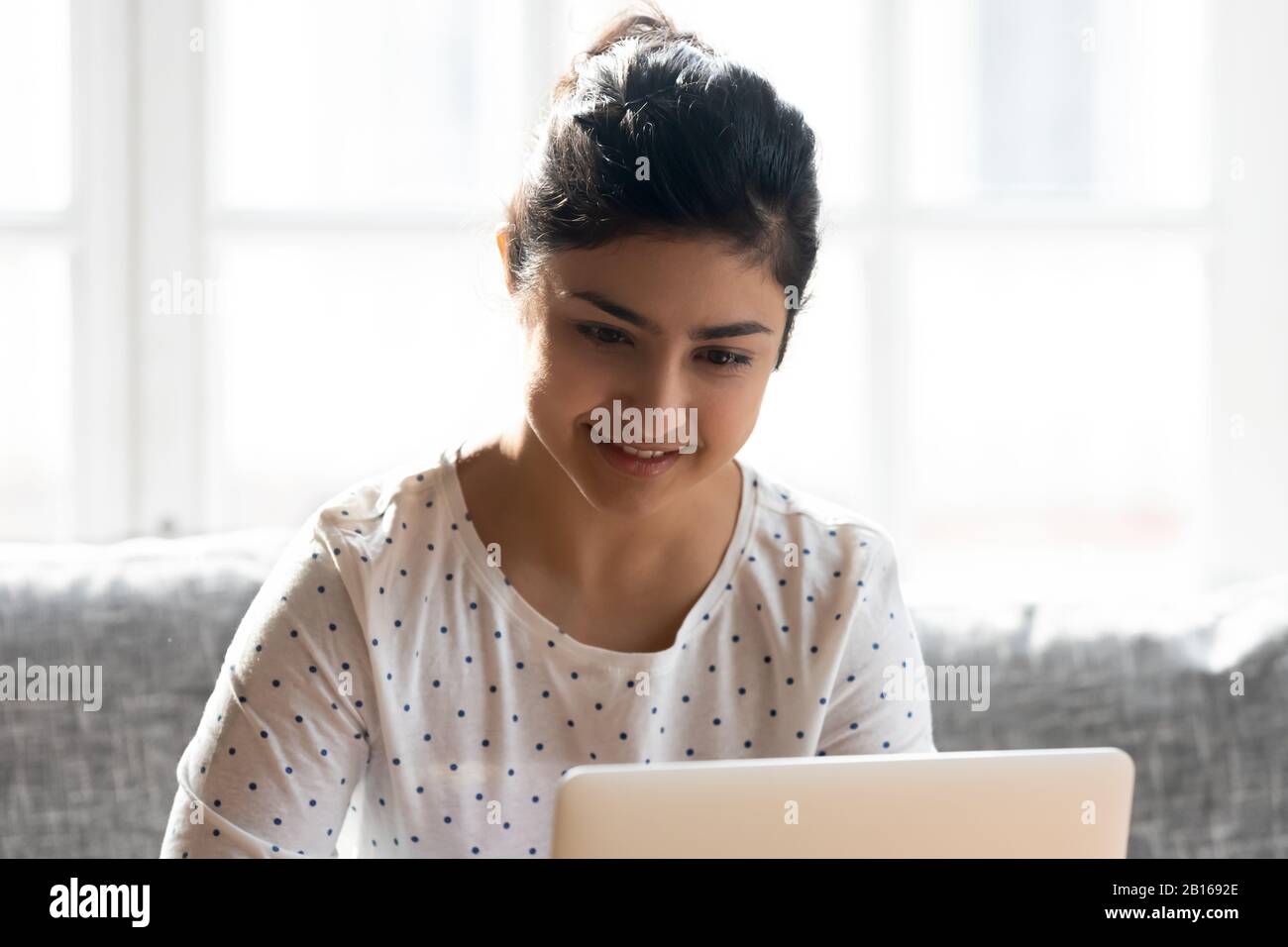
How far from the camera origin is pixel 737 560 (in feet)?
4.38

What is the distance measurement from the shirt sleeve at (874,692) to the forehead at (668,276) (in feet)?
1.24

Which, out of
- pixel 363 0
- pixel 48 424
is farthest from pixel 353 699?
pixel 363 0

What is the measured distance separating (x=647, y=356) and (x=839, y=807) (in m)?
0.46

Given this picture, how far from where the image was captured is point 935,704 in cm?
165

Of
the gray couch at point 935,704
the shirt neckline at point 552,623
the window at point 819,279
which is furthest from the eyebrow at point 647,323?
→ the window at point 819,279

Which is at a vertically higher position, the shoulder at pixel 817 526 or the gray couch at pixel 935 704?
the shoulder at pixel 817 526

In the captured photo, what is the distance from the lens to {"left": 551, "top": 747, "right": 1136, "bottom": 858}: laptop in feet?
2.62

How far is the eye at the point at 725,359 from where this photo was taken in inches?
45.4

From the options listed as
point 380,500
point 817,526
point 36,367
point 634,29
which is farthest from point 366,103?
point 817,526

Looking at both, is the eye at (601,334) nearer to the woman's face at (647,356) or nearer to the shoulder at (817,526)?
the woman's face at (647,356)

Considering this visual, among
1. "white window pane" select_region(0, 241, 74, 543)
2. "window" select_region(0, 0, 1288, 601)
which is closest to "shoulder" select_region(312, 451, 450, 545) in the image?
"window" select_region(0, 0, 1288, 601)

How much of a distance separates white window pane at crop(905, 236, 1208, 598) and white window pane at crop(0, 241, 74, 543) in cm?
160
